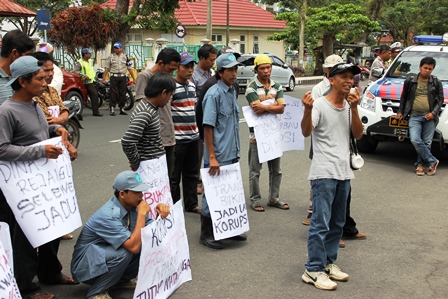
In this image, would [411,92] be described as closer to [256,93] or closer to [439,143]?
[439,143]

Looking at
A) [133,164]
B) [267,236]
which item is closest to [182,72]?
[133,164]

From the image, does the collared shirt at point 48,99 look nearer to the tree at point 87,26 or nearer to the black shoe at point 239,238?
the black shoe at point 239,238

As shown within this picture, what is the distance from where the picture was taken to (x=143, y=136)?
4848mm

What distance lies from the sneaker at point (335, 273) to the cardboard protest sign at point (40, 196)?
208 cm

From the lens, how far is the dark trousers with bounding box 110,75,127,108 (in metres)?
14.9

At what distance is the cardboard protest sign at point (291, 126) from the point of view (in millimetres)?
6835

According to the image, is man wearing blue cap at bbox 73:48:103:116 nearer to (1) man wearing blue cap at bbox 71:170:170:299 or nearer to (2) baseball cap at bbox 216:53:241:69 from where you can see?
(2) baseball cap at bbox 216:53:241:69

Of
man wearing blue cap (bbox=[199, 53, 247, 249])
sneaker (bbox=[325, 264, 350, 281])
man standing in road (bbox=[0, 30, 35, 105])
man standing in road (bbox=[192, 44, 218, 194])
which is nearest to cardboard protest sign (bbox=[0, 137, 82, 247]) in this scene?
man standing in road (bbox=[0, 30, 35, 105])

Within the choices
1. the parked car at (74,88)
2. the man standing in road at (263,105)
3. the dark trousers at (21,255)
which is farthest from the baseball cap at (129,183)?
the parked car at (74,88)

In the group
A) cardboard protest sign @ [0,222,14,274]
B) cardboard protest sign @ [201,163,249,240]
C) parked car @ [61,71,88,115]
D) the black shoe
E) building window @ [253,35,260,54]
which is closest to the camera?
cardboard protest sign @ [0,222,14,274]

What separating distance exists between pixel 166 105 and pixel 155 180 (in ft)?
3.74

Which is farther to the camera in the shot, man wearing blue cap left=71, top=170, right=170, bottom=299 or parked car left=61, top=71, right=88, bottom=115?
parked car left=61, top=71, right=88, bottom=115

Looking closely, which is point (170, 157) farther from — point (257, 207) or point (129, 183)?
point (129, 183)

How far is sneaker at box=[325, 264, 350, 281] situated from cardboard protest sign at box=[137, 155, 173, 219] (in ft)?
4.95
